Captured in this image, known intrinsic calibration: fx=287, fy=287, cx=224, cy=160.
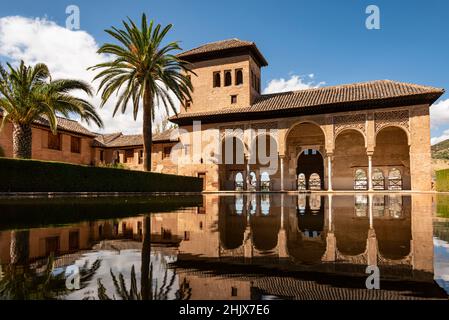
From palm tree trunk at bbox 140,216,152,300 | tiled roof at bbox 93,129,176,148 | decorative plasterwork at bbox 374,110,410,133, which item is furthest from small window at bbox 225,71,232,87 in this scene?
palm tree trunk at bbox 140,216,152,300

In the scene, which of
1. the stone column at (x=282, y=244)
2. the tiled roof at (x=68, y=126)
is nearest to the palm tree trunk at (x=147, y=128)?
the tiled roof at (x=68, y=126)

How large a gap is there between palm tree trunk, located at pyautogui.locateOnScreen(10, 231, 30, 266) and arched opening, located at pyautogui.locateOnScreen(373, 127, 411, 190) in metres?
26.4

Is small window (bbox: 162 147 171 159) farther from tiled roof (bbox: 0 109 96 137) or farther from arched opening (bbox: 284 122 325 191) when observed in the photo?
arched opening (bbox: 284 122 325 191)

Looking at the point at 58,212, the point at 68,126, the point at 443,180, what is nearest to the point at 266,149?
the point at 443,180

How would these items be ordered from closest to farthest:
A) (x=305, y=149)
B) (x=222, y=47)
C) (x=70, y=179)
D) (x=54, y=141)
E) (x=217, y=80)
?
(x=70, y=179) < (x=54, y=141) < (x=222, y=47) < (x=305, y=149) < (x=217, y=80)

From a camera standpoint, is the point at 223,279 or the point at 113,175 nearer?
the point at 223,279

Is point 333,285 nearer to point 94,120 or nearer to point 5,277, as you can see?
point 5,277

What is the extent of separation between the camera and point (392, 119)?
797 inches

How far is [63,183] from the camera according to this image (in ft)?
39.2

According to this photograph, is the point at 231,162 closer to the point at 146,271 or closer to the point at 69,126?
the point at 69,126

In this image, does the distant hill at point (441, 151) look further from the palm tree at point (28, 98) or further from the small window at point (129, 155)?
the palm tree at point (28, 98)

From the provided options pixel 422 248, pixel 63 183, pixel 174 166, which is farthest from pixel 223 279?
pixel 174 166

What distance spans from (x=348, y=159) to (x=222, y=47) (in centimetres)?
1526
